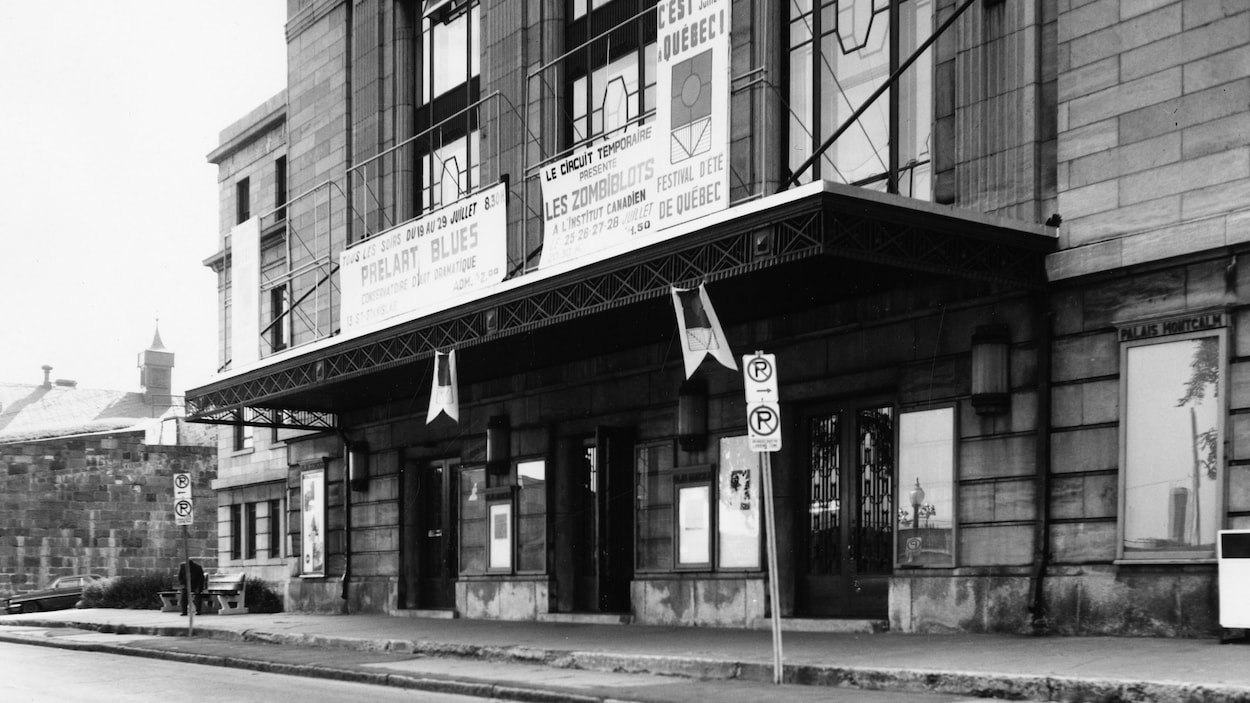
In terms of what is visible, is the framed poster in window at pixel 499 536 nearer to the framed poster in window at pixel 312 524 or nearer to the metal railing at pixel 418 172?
the metal railing at pixel 418 172

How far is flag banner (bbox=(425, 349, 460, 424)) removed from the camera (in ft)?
75.6

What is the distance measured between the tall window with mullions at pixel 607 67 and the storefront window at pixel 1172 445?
9966 mm

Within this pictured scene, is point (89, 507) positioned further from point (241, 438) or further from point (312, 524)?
point (312, 524)

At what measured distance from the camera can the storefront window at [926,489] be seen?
17422 mm

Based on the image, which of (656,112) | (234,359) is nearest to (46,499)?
(234,359)

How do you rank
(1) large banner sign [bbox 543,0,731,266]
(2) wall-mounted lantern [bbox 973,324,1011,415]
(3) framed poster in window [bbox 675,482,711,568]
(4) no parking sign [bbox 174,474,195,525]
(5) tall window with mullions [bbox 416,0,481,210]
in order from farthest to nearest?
(5) tall window with mullions [bbox 416,0,481,210]
(4) no parking sign [bbox 174,474,195,525]
(3) framed poster in window [bbox 675,482,711,568]
(1) large banner sign [bbox 543,0,731,266]
(2) wall-mounted lantern [bbox 973,324,1011,415]

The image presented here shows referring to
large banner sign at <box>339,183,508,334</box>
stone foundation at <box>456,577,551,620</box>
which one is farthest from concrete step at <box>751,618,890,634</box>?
large banner sign at <box>339,183,508,334</box>

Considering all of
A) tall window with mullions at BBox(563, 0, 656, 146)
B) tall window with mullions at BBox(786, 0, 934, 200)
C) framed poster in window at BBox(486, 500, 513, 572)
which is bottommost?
framed poster in window at BBox(486, 500, 513, 572)

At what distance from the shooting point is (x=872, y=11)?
63.7ft

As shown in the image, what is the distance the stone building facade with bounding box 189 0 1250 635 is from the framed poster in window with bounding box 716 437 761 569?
0.18 ft

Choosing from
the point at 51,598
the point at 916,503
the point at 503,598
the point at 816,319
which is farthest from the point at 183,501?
the point at 51,598

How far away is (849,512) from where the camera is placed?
19.3m

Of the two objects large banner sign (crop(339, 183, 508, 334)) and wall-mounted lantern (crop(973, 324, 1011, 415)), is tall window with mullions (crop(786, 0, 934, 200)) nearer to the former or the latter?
wall-mounted lantern (crop(973, 324, 1011, 415))

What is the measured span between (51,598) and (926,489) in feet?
122
